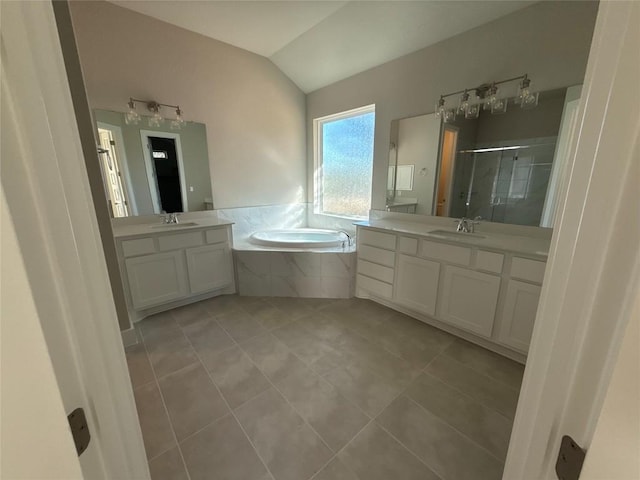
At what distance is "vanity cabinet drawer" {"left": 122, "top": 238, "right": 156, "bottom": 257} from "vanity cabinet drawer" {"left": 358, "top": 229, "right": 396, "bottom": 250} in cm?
198

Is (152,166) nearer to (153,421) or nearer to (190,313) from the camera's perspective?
(190,313)

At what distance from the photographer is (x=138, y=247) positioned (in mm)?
2211

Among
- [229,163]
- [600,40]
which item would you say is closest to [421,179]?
[229,163]

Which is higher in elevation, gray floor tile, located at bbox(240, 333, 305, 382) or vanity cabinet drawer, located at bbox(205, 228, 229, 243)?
vanity cabinet drawer, located at bbox(205, 228, 229, 243)

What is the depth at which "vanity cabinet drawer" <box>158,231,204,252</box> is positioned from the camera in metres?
2.34

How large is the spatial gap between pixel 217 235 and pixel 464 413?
2491 mm

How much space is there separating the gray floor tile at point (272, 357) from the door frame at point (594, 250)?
1527 millimetres

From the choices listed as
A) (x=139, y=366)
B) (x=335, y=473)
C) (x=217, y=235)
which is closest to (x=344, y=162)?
(x=217, y=235)

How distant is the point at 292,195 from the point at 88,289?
3.44m

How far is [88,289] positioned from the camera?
0.42 m

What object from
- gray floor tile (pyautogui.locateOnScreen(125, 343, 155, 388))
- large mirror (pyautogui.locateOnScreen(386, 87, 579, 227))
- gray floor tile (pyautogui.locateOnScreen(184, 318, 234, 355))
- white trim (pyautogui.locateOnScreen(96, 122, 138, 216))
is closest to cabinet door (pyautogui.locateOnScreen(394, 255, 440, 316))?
large mirror (pyautogui.locateOnScreen(386, 87, 579, 227))

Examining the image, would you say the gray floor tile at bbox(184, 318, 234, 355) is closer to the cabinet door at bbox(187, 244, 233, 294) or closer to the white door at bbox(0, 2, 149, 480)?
the cabinet door at bbox(187, 244, 233, 294)

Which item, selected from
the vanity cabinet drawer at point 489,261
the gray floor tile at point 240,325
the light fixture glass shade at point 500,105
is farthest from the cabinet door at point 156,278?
the light fixture glass shade at point 500,105

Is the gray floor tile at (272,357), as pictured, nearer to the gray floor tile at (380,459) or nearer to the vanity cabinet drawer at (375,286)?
the gray floor tile at (380,459)
